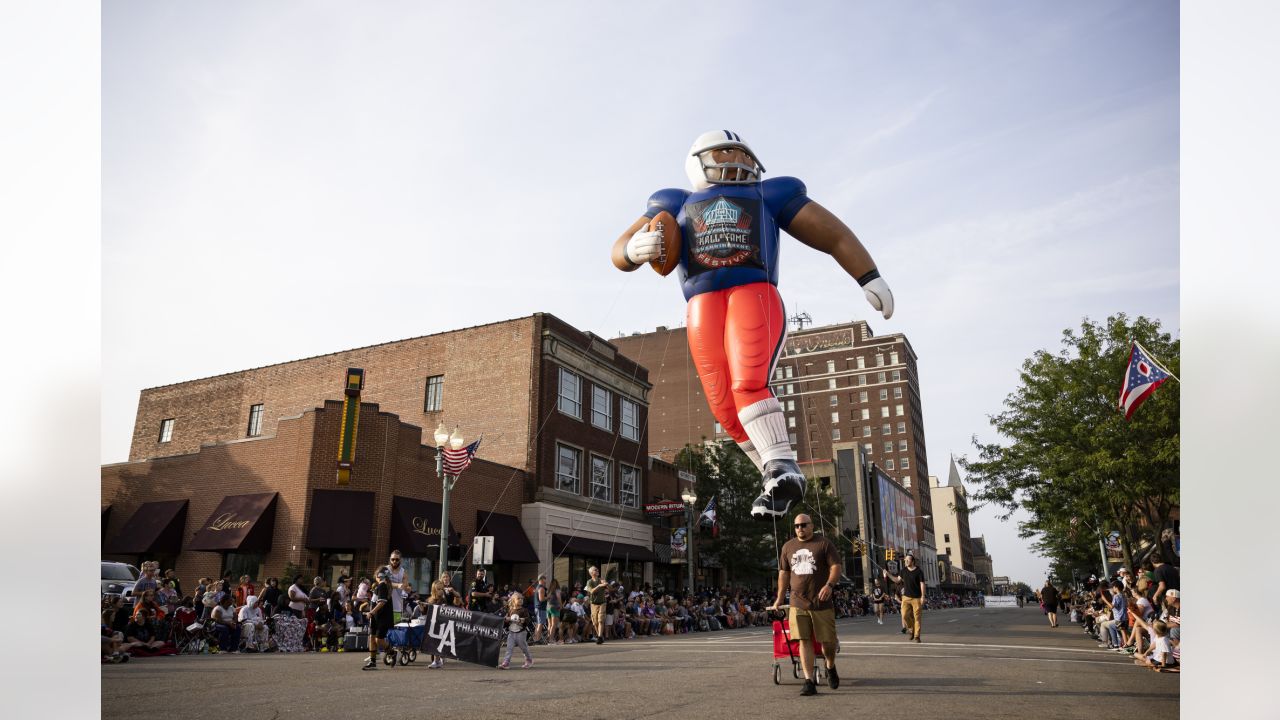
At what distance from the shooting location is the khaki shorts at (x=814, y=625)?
299 inches

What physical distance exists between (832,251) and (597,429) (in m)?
25.8

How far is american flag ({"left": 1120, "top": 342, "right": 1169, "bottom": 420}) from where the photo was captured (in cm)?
1109

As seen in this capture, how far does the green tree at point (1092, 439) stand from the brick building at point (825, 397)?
247cm

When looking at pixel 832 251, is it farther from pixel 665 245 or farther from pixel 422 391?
pixel 422 391

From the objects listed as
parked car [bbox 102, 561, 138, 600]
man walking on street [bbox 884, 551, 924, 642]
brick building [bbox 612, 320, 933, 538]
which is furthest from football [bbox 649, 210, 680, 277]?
parked car [bbox 102, 561, 138, 600]

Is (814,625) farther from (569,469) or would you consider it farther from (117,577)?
(569,469)

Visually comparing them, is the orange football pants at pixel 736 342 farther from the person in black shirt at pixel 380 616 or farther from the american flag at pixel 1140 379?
the person in black shirt at pixel 380 616

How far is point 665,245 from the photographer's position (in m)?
6.28

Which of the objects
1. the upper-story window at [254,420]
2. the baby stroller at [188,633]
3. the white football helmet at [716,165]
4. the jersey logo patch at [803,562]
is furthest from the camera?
the upper-story window at [254,420]

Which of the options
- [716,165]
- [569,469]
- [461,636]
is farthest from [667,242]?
[569,469]

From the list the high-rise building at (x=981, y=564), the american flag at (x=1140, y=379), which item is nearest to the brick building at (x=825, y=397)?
the american flag at (x=1140, y=379)

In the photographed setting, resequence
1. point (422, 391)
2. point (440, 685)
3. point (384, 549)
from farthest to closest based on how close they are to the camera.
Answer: point (422, 391) → point (384, 549) → point (440, 685)

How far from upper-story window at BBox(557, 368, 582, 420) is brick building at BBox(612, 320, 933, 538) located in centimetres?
302

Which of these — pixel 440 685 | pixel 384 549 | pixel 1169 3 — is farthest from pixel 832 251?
pixel 384 549
